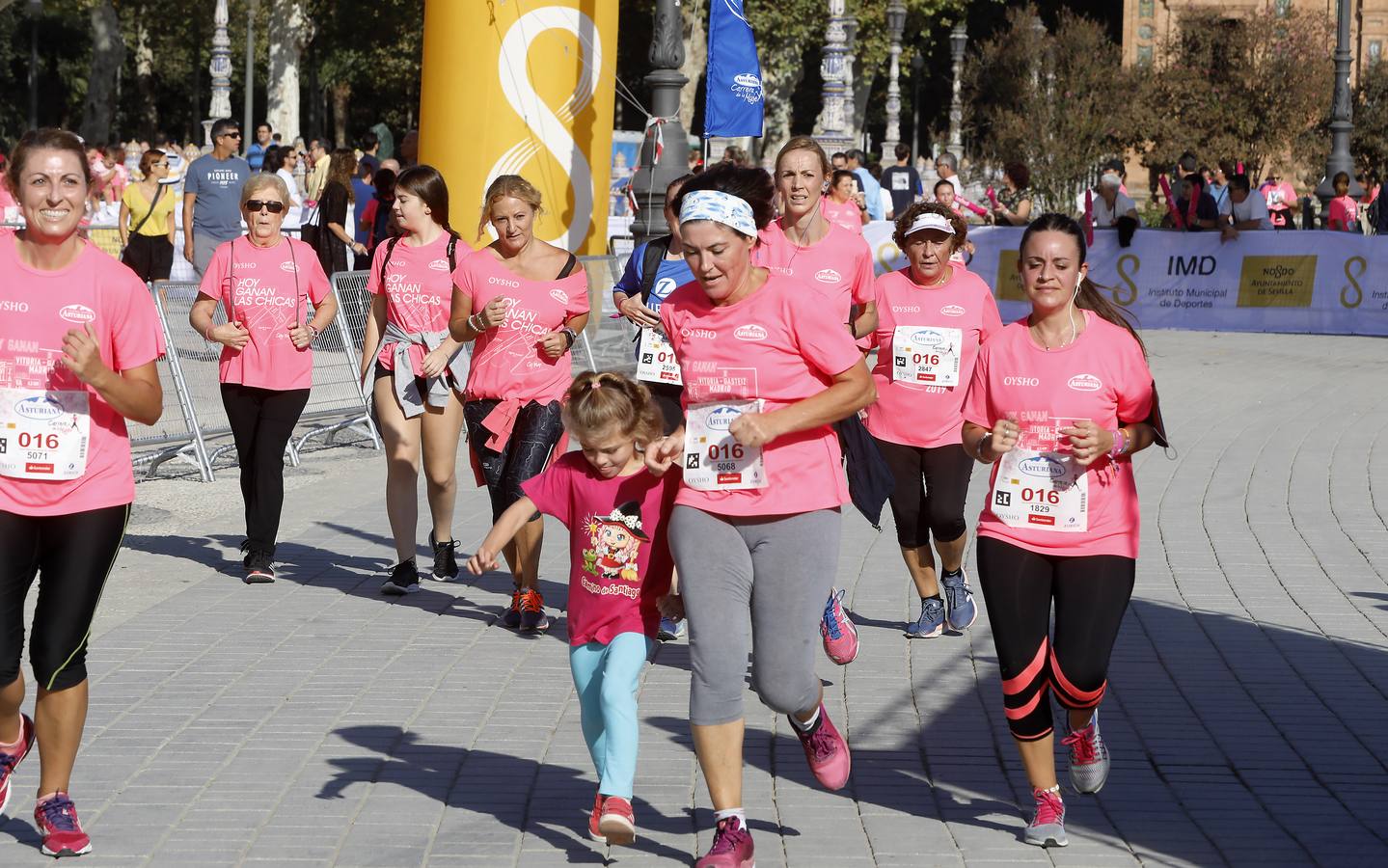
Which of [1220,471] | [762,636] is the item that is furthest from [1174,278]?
[762,636]

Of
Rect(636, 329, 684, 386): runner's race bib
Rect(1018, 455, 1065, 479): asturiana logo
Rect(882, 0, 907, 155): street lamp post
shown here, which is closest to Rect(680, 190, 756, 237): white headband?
Rect(1018, 455, 1065, 479): asturiana logo

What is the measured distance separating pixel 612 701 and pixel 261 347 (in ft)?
14.8

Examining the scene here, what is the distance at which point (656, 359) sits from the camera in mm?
7754

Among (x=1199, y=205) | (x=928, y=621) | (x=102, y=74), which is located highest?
(x=102, y=74)

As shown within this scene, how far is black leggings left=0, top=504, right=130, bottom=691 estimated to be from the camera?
200 inches

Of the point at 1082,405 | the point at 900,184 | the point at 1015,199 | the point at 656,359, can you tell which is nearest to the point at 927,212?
the point at 656,359

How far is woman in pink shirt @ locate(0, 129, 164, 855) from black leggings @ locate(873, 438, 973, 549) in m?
3.66

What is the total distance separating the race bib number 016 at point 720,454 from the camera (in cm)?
505

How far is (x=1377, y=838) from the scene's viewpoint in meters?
5.41

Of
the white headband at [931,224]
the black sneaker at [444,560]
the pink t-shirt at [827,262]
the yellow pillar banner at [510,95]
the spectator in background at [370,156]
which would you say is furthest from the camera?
the spectator in background at [370,156]

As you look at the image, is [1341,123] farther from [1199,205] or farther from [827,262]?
[827,262]

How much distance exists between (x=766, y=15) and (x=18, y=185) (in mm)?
44769

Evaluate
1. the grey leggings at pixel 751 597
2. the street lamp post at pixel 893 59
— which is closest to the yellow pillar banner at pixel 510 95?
the grey leggings at pixel 751 597

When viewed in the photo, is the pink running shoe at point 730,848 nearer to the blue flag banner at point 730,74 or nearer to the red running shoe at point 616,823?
the red running shoe at point 616,823
